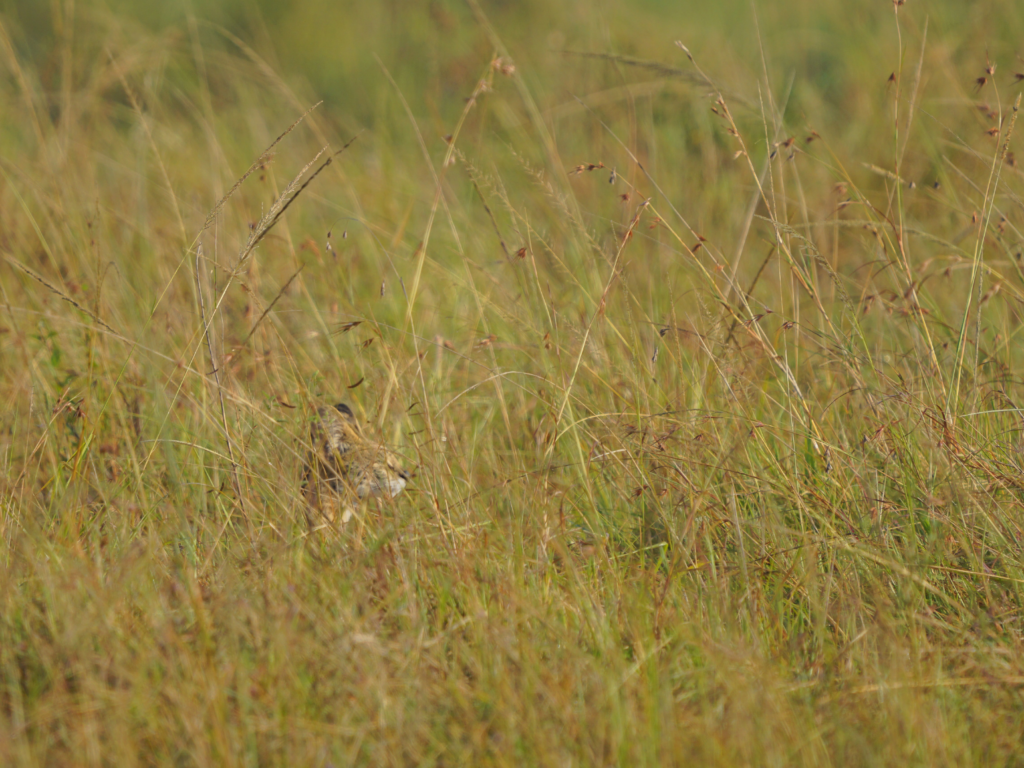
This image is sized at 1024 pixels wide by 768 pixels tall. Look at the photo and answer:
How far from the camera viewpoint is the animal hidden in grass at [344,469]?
6.48 feet

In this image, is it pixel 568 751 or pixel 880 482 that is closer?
pixel 568 751

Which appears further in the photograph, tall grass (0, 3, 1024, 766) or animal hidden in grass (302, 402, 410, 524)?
animal hidden in grass (302, 402, 410, 524)

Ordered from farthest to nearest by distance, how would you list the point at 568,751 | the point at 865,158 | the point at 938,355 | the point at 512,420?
the point at 865,158 < the point at 512,420 < the point at 938,355 < the point at 568,751

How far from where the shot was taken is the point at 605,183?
4258mm

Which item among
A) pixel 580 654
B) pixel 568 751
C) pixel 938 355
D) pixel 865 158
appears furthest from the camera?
pixel 865 158

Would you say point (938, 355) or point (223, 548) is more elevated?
point (223, 548)

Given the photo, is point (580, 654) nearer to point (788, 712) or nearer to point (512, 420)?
point (788, 712)

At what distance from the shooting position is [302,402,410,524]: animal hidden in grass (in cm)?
197

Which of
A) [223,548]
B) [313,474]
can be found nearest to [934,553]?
[313,474]

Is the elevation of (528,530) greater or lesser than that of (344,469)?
lesser

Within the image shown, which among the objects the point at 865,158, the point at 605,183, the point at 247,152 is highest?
the point at 247,152

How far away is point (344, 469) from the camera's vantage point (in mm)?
2107

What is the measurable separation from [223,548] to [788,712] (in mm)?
1215

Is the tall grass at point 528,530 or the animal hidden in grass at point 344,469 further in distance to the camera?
the animal hidden in grass at point 344,469
